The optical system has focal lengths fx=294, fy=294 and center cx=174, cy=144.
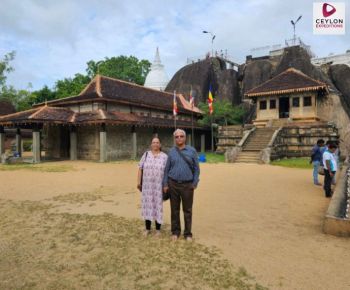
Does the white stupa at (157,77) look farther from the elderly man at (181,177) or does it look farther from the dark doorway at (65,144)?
the elderly man at (181,177)

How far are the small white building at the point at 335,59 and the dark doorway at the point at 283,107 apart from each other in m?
12.4

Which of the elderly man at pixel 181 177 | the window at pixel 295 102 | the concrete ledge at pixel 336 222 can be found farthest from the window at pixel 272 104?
the elderly man at pixel 181 177

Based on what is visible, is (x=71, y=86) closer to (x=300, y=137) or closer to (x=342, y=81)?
(x=300, y=137)

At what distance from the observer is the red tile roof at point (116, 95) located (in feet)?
70.1

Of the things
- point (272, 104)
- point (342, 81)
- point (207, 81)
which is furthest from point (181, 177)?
point (207, 81)

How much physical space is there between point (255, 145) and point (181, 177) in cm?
1698

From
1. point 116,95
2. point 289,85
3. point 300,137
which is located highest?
point 289,85

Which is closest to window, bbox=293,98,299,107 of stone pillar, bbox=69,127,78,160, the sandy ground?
the sandy ground

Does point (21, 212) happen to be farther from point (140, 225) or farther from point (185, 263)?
A: point (185, 263)

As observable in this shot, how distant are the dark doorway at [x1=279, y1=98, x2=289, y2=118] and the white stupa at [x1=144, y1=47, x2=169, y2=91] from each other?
21615 millimetres

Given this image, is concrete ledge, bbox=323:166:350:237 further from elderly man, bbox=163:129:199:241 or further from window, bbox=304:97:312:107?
window, bbox=304:97:312:107

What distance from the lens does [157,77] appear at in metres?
45.5

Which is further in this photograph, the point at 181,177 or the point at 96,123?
the point at 96,123

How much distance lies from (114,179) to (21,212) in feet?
17.9
